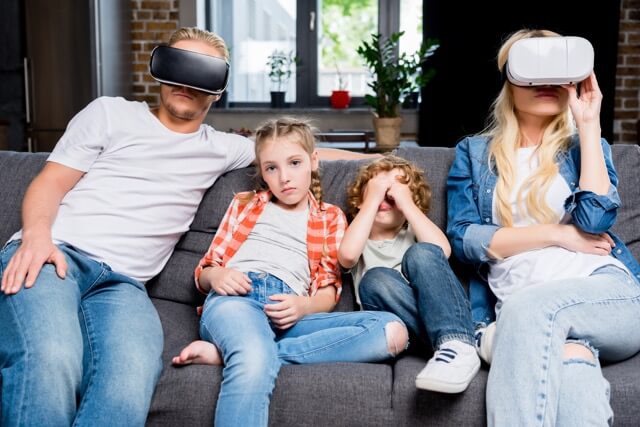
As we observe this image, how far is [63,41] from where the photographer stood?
4422 millimetres

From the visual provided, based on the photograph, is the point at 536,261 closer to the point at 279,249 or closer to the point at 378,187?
the point at 378,187

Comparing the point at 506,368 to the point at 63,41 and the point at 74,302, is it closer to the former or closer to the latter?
the point at 74,302

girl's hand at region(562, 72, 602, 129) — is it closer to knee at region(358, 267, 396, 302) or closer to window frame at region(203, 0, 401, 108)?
knee at region(358, 267, 396, 302)

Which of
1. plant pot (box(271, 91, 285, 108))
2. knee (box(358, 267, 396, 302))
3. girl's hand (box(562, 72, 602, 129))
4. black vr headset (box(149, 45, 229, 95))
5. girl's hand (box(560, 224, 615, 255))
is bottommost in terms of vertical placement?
knee (box(358, 267, 396, 302))

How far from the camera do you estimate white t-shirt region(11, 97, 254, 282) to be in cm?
195

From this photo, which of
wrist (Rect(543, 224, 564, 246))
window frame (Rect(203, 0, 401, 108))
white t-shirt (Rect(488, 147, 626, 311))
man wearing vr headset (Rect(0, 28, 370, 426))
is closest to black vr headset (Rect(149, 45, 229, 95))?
man wearing vr headset (Rect(0, 28, 370, 426))

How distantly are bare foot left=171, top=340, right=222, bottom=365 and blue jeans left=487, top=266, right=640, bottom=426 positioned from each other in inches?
23.4

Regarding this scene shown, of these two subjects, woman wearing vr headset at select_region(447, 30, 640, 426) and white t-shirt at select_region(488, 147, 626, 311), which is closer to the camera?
woman wearing vr headset at select_region(447, 30, 640, 426)

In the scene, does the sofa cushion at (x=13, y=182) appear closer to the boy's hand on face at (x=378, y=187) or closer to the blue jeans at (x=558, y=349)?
the boy's hand on face at (x=378, y=187)

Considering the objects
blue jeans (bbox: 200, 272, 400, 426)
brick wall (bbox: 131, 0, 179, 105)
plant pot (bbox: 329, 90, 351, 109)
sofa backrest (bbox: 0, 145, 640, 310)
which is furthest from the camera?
plant pot (bbox: 329, 90, 351, 109)

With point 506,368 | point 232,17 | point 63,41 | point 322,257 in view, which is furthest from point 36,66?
point 506,368

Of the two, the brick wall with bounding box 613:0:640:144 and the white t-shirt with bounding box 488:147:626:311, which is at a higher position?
the brick wall with bounding box 613:0:640:144

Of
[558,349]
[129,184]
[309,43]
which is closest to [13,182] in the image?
[129,184]

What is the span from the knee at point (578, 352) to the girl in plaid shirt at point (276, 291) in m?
0.38
